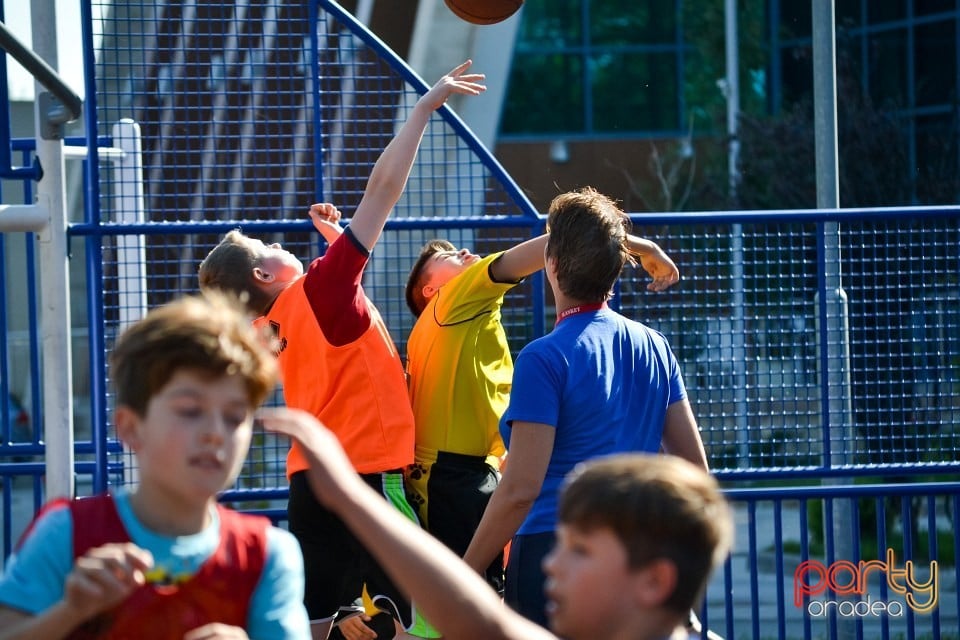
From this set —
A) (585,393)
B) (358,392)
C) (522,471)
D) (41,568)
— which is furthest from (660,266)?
(41,568)

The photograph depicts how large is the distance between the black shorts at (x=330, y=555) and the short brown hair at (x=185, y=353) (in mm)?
2171

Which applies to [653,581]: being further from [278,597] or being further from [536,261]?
[536,261]

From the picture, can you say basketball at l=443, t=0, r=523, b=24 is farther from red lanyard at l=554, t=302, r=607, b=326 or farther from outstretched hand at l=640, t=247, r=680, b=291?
red lanyard at l=554, t=302, r=607, b=326

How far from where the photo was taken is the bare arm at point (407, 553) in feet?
6.39

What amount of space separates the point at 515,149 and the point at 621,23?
10.3 ft

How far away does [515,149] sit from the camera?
918 inches

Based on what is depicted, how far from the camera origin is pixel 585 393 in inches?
139

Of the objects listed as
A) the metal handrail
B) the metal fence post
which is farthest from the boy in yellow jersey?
the metal handrail

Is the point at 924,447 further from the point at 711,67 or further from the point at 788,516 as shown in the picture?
the point at 711,67

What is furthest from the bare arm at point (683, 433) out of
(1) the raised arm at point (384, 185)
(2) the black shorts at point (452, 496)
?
(1) the raised arm at point (384, 185)

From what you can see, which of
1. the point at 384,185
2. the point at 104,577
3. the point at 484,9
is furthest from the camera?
the point at 484,9

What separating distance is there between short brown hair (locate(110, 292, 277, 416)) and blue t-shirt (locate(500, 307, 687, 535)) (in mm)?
1390

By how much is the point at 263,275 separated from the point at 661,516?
9.04ft

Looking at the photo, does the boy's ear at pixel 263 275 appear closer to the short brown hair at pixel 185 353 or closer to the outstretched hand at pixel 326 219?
the outstretched hand at pixel 326 219
